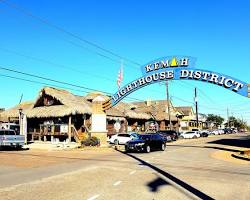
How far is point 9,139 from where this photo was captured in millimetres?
33625

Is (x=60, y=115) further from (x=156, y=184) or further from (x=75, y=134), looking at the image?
(x=156, y=184)

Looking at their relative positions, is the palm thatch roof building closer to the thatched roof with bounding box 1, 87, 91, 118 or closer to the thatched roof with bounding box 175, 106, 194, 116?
the thatched roof with bounding box 1, 87, 91, 118

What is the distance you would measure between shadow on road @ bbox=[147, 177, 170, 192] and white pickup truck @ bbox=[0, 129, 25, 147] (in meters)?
21.8

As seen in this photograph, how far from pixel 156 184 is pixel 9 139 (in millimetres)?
22933

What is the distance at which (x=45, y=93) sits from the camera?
161ft

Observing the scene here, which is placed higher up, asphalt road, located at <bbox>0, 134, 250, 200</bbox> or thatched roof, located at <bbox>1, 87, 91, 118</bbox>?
thatched roof, located at <bbox>1, 87, 91, 118</bbox>

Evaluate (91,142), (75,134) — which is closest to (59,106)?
(75,134)

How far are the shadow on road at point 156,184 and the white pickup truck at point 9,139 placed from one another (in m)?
21.8

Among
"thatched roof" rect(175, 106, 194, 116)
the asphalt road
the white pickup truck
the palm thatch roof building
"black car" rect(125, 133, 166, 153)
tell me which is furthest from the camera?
"thatched roof" rect(175, 106, 194, 116)

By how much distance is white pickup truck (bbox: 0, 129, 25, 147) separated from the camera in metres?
33.3

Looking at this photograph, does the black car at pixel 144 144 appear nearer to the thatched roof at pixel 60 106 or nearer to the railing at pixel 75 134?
the thatched roof at pixel 60 106

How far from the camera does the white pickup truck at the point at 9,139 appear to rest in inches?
1313

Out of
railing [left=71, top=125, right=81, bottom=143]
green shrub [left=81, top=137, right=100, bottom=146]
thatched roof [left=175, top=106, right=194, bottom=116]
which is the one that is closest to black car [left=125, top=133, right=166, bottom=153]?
green shrub [left=81, top=137, right=100, bottom=146]

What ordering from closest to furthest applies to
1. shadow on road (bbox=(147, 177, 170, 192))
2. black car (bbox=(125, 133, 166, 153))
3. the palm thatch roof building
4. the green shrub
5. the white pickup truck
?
shadow on road (bbox=(147, 177, 170, 192)) < black car (bbox=(125, 133, 166, 153)) < the white pickup truck < the green shrub < the palm thatch roof building
